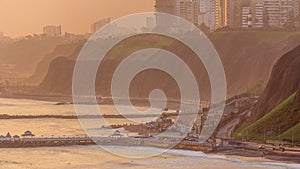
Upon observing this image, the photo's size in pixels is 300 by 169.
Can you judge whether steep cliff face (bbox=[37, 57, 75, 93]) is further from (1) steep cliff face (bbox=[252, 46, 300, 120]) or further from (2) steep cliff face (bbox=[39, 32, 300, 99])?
(1) steep cliff face (bbox=[252, 46, 300, 120])

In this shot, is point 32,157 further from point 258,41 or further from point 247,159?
point 258,41

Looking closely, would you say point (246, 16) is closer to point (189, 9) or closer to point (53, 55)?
point (189, 9)

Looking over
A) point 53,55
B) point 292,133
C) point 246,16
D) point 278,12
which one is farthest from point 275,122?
point 53,55

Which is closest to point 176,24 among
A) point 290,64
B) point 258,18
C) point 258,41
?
point 258,18

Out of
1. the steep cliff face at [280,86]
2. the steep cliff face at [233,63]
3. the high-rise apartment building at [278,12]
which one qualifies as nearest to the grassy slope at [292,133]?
the steep cliff face at [280,86]

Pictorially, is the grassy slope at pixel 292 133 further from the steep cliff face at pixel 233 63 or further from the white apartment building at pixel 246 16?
the white apartment building at pixel 246 16
